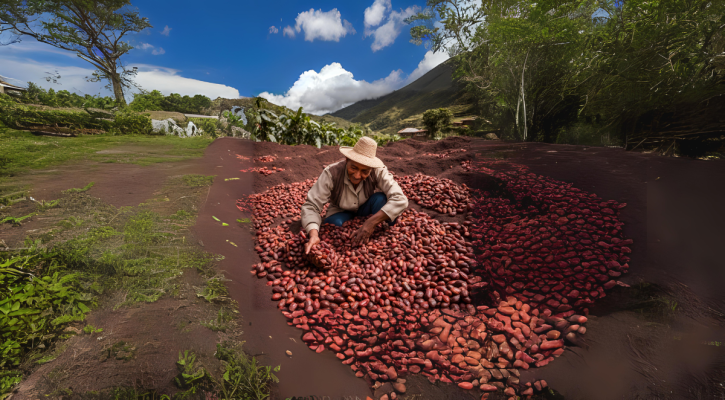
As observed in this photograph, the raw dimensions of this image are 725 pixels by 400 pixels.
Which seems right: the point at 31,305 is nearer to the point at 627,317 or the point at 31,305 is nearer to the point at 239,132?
the point at 627,317

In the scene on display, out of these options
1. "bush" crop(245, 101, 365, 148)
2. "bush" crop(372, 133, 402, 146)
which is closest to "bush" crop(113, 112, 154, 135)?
"bush" crop(245, 101, 365, 148)

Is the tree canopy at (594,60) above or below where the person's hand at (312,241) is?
above

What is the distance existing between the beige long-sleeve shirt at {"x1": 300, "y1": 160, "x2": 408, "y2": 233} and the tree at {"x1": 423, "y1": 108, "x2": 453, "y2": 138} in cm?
794

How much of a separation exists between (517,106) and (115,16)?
602cm

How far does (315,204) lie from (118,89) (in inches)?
148

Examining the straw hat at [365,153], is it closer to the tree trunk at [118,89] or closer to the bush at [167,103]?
the tree trunk at [118,89]

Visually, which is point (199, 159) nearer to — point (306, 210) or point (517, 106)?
point (306, 210)

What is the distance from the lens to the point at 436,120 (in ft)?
35.3

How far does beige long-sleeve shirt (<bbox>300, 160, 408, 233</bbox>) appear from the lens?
3.15 metres

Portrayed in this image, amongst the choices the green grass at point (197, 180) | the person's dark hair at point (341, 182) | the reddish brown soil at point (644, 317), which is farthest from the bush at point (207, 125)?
the reddish brown soil at point (644, 317)

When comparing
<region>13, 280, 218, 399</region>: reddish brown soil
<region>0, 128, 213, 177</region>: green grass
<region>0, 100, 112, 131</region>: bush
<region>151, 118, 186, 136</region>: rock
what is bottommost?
<region>13, 280, 218, 399</region>: reddish brown soil

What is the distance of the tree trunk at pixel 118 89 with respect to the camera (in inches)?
149

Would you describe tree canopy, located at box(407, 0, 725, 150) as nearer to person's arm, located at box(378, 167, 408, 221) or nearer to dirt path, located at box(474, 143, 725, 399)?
dirt path, located at box(474, 143, 725, 399)

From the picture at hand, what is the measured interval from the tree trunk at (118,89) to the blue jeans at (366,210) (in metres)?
3.83
